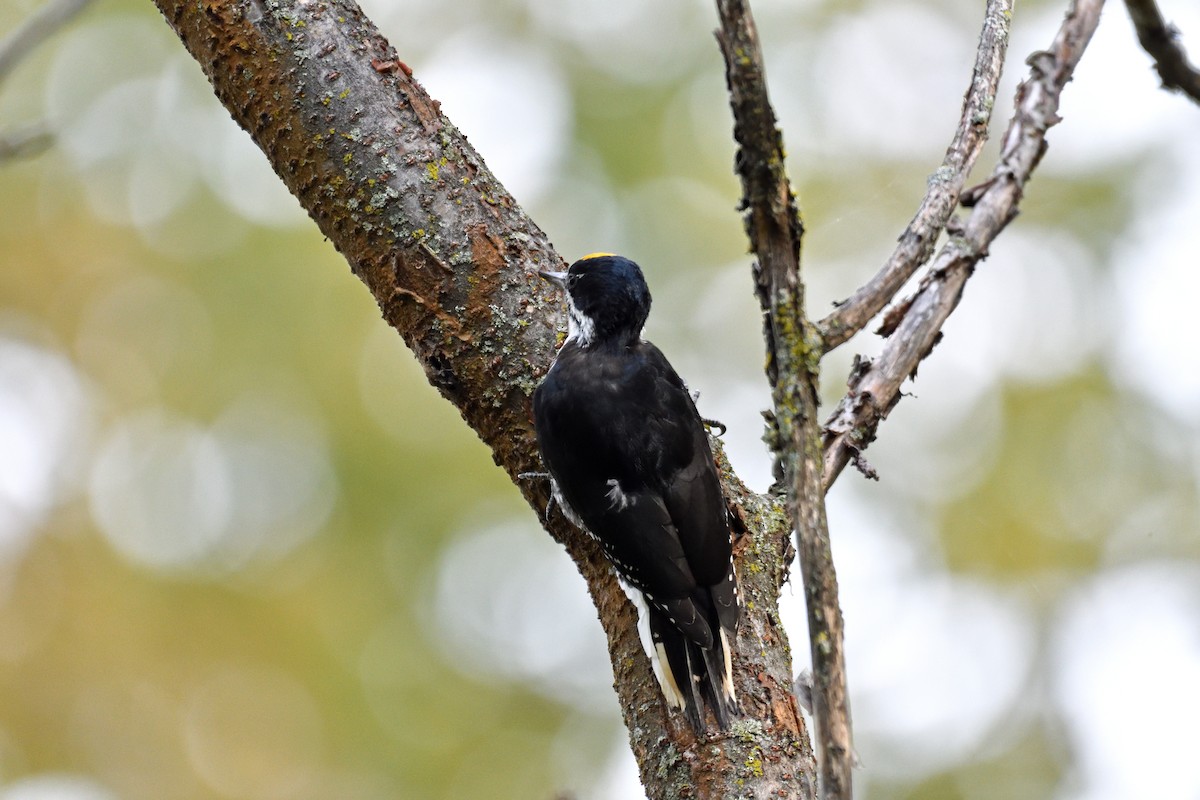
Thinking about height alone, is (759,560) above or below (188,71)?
below

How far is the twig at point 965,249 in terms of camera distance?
2.75 metres

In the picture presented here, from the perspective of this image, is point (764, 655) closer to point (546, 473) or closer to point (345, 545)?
point (546, 473)

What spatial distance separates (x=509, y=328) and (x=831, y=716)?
5.81 feet

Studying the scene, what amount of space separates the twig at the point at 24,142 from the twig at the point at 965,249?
85.0 inches

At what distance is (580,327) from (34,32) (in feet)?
6.44

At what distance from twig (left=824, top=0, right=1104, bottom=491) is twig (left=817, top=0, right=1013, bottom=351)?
0.09 metres

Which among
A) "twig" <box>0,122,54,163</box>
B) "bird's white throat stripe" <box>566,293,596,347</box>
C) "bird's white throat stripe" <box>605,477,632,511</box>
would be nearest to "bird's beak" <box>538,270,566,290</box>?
"bird's white throat stripe" <box>566,293,596,347</box>

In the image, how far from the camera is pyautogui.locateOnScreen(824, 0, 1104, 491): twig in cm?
275

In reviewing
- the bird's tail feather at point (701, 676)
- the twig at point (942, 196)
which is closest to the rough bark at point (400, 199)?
the bird's tail feather at point (701, 676)

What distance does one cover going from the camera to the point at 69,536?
11.2m

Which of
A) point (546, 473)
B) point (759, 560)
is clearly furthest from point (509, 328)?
point (759, 560)

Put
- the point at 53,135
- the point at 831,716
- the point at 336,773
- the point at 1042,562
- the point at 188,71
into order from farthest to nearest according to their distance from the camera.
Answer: the point at 188,71, the point at 336,773, the point at 1042,562, the point at 53,135, the point at 831,716

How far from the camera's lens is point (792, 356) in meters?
2.04

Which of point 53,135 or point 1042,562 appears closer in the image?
point 53,135
